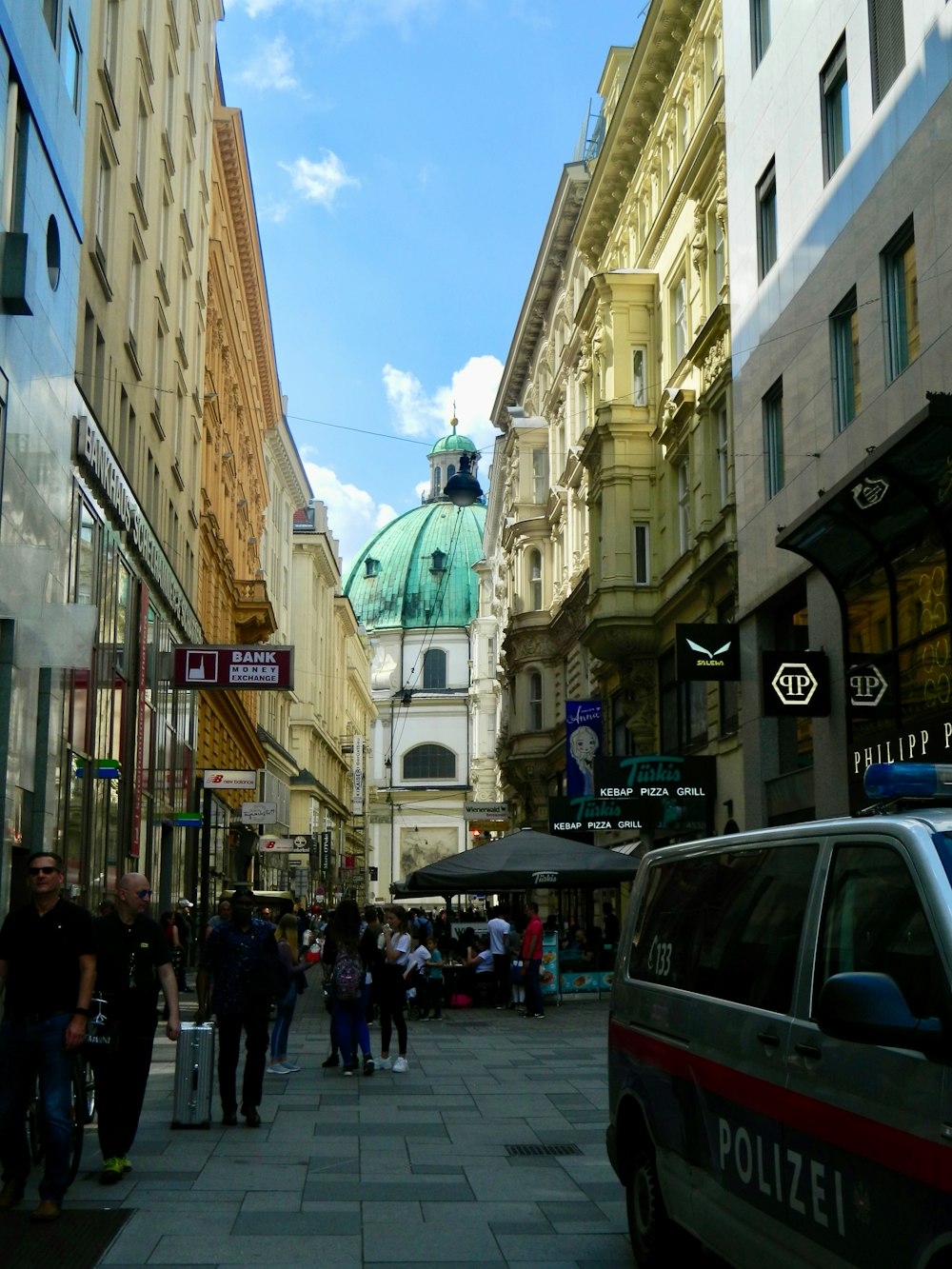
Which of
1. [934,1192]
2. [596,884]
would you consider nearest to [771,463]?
[596,884]

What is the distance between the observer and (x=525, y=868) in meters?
24.8

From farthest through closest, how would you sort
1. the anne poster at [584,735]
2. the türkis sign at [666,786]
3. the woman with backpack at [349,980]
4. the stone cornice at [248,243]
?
1. the stone cornice at [248,243]
2. the anne poster at [584,735]
3. the türkis sign at [666,786]
4. the woman with backpack at [349,980]

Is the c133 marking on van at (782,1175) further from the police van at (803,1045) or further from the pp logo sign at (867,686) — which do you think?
the pp logo sign at (867,686)

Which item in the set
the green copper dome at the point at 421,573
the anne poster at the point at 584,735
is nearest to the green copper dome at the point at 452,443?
the green copper dome at the point at 421,573

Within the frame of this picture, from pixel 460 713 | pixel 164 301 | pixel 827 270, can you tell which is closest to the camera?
pixel 827 270

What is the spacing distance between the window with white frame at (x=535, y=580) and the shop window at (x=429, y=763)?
7967 centimetres

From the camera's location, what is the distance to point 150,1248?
7.34 m

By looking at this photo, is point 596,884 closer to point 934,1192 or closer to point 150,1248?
point 150,1248

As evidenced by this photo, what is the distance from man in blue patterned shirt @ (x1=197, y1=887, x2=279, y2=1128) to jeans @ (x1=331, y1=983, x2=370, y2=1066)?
2980 millimetres

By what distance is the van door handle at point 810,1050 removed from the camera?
4895mm

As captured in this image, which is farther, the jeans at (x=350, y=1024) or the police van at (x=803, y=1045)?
the jeans at (x=350, y=1024)

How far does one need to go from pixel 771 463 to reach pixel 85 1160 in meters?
Answer: 16.0

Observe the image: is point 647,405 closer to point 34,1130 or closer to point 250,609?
point 250,609

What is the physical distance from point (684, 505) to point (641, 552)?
269cm
